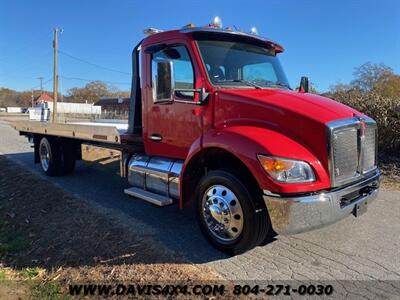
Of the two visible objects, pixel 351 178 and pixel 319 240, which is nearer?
pixel 351 178

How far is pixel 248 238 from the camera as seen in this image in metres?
4.03

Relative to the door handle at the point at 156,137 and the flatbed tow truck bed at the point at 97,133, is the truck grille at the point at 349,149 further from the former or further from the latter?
the flatbed tow truck bed at the point at 97,133

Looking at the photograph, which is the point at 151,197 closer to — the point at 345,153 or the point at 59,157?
the point at 345,153

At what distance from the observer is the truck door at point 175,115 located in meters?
4.96

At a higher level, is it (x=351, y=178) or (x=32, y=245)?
(x=351, y=178)

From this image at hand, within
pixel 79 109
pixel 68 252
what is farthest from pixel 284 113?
pixel 79 109

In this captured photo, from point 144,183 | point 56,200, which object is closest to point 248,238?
point 144,183

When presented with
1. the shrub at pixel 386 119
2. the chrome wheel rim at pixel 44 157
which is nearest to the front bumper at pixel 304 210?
the chrome wheel rim at pixel 44 157

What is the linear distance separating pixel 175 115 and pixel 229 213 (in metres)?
1.68

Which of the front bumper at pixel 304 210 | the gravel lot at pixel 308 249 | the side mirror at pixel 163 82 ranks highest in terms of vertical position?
the side mirror at pixel 163 82

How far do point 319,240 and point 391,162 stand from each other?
238 inches

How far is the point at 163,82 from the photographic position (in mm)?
5035

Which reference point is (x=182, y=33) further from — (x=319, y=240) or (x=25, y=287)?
(x=25, y=287)

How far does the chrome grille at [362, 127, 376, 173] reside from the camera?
4.36 metres
